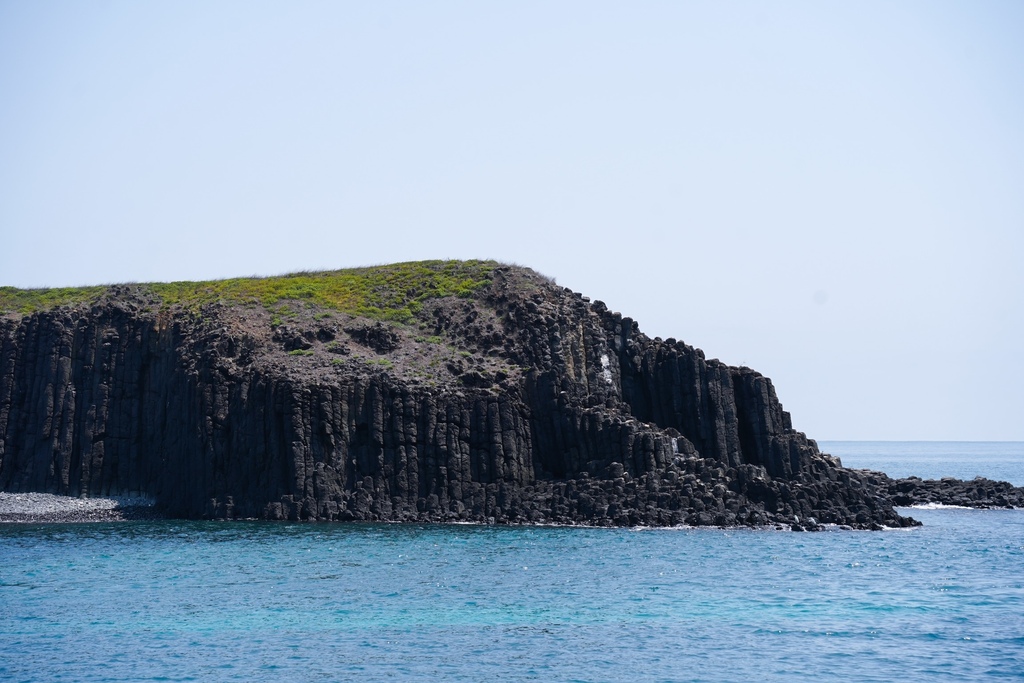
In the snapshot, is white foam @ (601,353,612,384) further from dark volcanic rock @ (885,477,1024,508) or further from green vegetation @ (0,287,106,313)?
green vegetation @ (0,287,106,313)

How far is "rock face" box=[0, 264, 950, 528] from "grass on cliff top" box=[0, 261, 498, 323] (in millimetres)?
2099

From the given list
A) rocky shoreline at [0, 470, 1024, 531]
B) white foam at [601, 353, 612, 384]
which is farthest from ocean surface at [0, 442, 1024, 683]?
white foam at [601, 353, 612, 384]

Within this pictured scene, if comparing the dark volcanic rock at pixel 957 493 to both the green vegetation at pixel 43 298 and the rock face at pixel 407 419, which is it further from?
the green vegetation at pixel 43 298

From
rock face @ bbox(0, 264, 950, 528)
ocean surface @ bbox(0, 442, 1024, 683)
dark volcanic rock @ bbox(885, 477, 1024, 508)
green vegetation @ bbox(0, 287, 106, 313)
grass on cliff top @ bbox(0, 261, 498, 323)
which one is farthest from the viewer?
green vegetation @ bbox(0, 287, 106, 313)

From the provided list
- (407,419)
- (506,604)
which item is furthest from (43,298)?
(506,604)

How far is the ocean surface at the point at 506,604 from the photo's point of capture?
110 ft

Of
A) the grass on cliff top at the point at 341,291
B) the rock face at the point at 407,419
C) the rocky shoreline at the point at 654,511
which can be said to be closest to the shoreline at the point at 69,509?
the rocky shoreline at the point at 654,511

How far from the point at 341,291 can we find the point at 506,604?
48785 mm

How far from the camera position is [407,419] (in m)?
69.9

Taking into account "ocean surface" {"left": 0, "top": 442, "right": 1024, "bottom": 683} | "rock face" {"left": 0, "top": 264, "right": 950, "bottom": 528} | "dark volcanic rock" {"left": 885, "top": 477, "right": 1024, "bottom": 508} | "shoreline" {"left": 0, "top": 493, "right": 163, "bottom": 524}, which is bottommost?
"ocean surface" {"left": 0, "top": 442, "right": 1024, "bottom": 683}

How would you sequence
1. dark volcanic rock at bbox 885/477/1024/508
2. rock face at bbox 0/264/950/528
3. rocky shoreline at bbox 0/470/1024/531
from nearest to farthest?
1. rocky shoreline at bbox 0/470/1024/531
2. rock face at bbox 0/264/950/528
3. dark volcanic rock at bbox 885/477/1024/508

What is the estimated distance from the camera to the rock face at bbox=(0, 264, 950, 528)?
67.1m

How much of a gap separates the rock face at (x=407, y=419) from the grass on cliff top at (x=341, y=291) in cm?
210

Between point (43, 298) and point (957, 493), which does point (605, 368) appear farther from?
point (43, 298)
